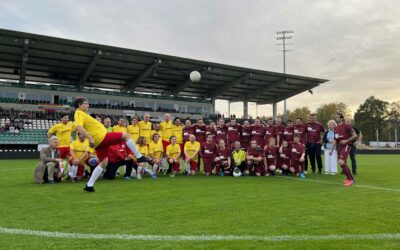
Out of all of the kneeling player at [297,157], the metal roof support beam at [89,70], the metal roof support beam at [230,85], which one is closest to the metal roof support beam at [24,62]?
the metal roof support beam at [89,70]

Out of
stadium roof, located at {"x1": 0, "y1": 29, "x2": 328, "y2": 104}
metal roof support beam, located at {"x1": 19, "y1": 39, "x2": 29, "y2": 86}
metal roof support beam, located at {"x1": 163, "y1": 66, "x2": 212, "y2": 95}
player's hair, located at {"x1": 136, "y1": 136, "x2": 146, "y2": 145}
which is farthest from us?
metal roof support beam, located at {"x1": 163, "y1": 66, "x2": 212, "y2": 95}

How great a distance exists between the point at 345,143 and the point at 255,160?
3176 mm

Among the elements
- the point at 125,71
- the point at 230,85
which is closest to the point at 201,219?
the point at 125,71

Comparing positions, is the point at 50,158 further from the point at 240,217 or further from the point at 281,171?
the point at 281,171

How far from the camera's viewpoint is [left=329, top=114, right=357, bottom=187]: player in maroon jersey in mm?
8344

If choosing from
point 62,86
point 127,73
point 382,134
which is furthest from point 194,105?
point 382,134

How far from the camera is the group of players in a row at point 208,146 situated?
984cm

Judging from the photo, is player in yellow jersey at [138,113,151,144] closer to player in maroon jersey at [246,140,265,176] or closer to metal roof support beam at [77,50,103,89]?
player in maroon jersey at [246,140,265,176]

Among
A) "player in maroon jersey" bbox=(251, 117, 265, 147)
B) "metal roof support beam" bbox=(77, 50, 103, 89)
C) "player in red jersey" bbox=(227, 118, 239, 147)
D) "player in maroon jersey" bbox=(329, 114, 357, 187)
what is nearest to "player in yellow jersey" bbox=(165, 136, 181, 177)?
"player in red jersey" bbox=(227, 118, 239, 147)

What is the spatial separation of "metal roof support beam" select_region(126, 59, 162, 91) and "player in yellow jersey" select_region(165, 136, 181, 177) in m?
24.9

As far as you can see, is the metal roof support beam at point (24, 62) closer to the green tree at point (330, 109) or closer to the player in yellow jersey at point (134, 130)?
the player in yellow jersey at point (134, 130)

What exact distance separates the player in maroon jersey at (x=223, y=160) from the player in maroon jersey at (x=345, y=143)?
3.60 metres

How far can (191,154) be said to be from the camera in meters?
11.7

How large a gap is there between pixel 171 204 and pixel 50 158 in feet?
16.3
